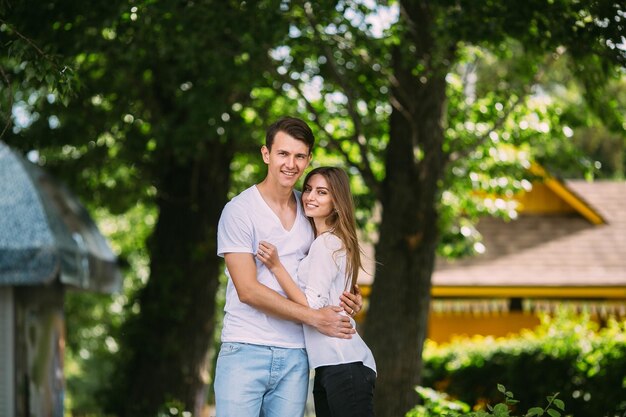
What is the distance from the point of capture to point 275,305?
16.9ft

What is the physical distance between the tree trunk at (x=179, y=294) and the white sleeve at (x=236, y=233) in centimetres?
872

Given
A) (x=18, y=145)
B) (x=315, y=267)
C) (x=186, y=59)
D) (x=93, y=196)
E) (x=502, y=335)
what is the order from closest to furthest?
(x=315, y=267), (x=186, y=59), (x=18, y=145), (x=93, y=196), (x=502, y=335)

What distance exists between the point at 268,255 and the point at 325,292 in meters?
0.32

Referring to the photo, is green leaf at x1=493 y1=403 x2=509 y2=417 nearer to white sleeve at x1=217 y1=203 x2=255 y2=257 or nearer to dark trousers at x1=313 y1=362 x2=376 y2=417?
dark trousers at x1=313 y1=362 x2=376 y2=417

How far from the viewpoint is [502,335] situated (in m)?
22.5

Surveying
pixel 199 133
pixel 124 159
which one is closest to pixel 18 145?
pixel 124 159

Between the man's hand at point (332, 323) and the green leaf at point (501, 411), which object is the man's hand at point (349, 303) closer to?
the man's hand at point (332, 323)

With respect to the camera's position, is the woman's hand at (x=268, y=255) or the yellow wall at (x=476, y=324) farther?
the yellow wall at (x=476, y=324)

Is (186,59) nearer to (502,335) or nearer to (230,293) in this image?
(230,293)

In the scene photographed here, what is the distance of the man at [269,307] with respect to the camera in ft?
17.0

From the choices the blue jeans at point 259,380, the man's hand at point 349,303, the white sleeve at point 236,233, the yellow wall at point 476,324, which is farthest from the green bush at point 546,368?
the white sleeve at point 236,233

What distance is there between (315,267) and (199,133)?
7.61 metres

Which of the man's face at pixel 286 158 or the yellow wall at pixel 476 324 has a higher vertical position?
the man's face at pixel 286 158

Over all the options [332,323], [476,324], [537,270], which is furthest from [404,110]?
[476,324]
